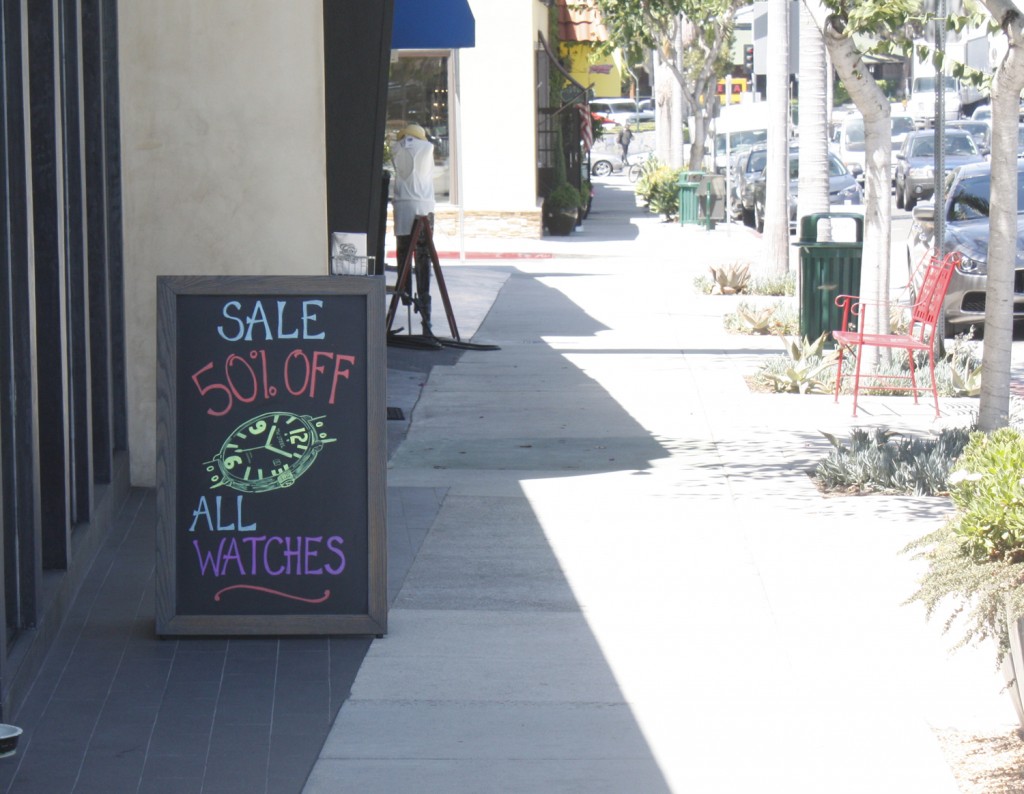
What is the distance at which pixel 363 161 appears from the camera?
9.62 m

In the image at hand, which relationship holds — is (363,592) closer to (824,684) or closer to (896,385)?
(824,684)

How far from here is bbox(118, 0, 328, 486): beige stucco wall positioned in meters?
8.00

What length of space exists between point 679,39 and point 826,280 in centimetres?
2136

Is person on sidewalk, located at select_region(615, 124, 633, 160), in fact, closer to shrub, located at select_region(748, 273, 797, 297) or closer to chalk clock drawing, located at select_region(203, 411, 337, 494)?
shrub, located at select_region(748, 273, 797, 297)

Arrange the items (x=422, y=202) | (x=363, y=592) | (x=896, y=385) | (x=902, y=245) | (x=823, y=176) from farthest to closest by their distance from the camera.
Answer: (x=902, y=245) < (x=823, y=176) < (x=422, y=202) < (x=896, y=385) < (x=363, y=592)

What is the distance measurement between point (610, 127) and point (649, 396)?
57636 millimetres

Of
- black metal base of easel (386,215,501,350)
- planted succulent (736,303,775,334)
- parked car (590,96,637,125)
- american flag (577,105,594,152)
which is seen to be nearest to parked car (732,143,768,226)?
american flag (577,105,594,152)

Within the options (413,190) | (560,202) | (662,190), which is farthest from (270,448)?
(662,190)

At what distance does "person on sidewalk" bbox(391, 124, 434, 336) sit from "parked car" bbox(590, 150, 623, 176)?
3925cm

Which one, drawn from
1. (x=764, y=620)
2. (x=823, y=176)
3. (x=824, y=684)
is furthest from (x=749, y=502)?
(x=823, y=176)

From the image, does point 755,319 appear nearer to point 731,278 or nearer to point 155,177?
point 731,278

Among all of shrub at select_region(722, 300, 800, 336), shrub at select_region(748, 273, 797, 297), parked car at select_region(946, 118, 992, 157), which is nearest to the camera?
shrub at select_region(722, 300, 800, 336)

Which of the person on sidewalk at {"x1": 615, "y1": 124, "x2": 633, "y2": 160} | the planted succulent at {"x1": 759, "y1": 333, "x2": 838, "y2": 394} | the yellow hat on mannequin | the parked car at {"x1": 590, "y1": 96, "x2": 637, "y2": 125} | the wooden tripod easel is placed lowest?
the planted succulent at {"x1": 759, "y1": 333, "x2": 838, "y2": 394}

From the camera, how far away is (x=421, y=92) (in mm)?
25844
